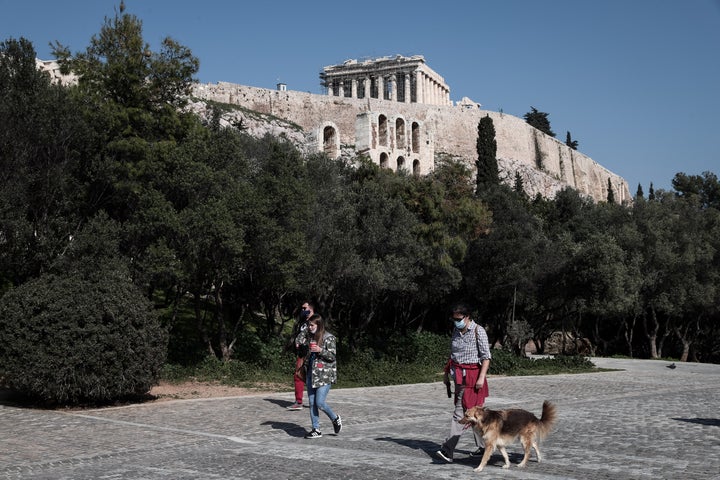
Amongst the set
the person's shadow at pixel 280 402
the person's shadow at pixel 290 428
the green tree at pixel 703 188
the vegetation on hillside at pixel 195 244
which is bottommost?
the person's shadow at pixel 290 428

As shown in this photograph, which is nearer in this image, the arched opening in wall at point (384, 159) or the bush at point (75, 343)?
the bush at point (75, 343)

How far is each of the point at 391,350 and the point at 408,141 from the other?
48.5m

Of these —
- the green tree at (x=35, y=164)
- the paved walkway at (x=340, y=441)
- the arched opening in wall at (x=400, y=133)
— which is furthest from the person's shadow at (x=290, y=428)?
the arched opening in wall at (x=400, y=133)

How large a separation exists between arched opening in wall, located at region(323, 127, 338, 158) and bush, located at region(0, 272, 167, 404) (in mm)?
49331

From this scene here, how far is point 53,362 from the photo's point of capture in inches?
519

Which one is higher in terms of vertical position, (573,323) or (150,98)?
(150,98)

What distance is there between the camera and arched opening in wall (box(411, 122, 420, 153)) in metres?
77.2

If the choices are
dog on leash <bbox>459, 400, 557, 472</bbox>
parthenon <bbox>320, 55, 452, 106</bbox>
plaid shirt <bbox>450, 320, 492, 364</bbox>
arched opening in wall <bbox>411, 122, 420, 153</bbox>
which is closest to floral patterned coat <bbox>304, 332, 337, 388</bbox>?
plaid shirt <bbox>450, 320, 492, 364</bbox>

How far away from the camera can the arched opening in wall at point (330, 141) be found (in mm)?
63812

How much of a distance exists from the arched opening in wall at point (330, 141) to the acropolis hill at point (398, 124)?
92 mm

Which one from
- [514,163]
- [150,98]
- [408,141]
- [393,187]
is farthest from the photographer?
[514,163]

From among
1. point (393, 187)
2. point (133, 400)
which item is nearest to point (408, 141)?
point (393, 187)

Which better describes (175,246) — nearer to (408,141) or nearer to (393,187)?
(393,187)

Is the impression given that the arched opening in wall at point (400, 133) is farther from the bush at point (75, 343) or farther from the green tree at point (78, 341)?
the bush at point (75, 343)
